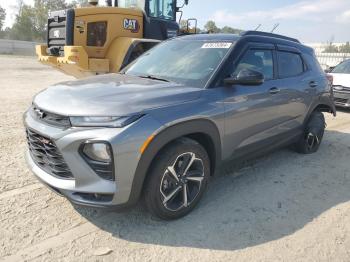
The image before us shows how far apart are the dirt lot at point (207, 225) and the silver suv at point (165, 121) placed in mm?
306

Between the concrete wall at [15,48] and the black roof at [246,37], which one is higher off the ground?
the concrete wall at [15,48]

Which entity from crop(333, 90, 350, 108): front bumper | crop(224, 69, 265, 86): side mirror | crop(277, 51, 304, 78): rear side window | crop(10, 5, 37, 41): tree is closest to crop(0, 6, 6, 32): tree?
crop(10, 5, 37, 41): tree

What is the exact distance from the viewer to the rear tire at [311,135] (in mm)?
5477

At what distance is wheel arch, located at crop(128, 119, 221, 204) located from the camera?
295 cm

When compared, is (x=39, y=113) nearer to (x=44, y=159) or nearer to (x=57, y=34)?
(x=44, y=159)

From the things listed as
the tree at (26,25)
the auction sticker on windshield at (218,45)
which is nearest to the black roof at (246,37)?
the auction sticker on windshield at (218,45)

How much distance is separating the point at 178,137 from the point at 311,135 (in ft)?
10.2

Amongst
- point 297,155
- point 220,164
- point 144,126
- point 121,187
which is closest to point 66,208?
point 121,187

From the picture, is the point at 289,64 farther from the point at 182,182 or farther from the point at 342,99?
the point at 342,99

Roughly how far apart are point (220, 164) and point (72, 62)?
537cm

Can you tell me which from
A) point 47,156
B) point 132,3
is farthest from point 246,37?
point 132,3

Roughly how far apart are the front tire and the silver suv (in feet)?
0.03

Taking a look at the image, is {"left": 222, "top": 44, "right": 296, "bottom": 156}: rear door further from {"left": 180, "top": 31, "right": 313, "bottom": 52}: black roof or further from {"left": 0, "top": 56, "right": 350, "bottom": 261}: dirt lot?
{"left": 0, "top": 56, "right": 350, "bottom": 261}: dirt lot

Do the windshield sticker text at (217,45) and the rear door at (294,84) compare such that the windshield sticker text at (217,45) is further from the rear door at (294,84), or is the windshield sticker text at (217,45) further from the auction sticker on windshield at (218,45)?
the rear door at (294,84)
